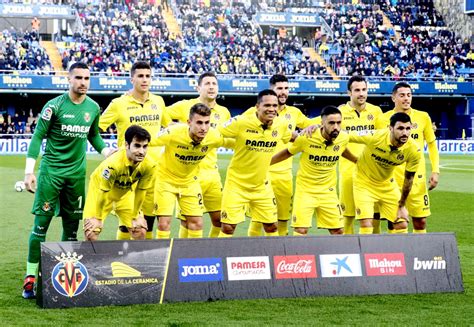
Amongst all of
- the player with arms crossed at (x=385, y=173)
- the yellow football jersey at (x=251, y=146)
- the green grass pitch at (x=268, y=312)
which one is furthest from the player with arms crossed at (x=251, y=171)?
the green grass pitch at (x=268, y=312)

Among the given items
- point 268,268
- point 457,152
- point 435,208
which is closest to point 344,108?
point 268,268

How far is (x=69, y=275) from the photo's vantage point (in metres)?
6.81

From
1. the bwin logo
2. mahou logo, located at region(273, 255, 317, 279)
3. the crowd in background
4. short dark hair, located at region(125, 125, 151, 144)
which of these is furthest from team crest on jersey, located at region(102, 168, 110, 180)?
the crowd in background

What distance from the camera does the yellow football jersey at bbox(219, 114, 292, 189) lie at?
884cm

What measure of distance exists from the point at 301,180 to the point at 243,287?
226cm

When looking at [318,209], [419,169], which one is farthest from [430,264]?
[419,169]

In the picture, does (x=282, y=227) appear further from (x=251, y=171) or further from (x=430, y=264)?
(x=430, y=264)

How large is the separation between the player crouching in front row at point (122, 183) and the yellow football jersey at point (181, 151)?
111 centimetres

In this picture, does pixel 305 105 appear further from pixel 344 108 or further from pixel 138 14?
pixel 344 108

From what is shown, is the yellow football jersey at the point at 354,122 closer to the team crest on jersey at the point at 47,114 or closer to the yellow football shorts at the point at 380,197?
the yellow football shorts at the point at 380,197

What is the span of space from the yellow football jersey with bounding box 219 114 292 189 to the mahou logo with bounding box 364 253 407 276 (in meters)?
1.92

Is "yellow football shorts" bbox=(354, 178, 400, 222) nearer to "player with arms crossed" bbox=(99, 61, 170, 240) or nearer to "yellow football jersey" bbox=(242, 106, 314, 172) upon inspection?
"yellow football jersey" bbox=(242, 106, 314, 172)

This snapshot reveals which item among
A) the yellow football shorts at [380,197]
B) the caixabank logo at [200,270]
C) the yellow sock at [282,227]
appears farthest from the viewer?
the yellow sock at [282,227]

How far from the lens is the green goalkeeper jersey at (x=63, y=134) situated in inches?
299
